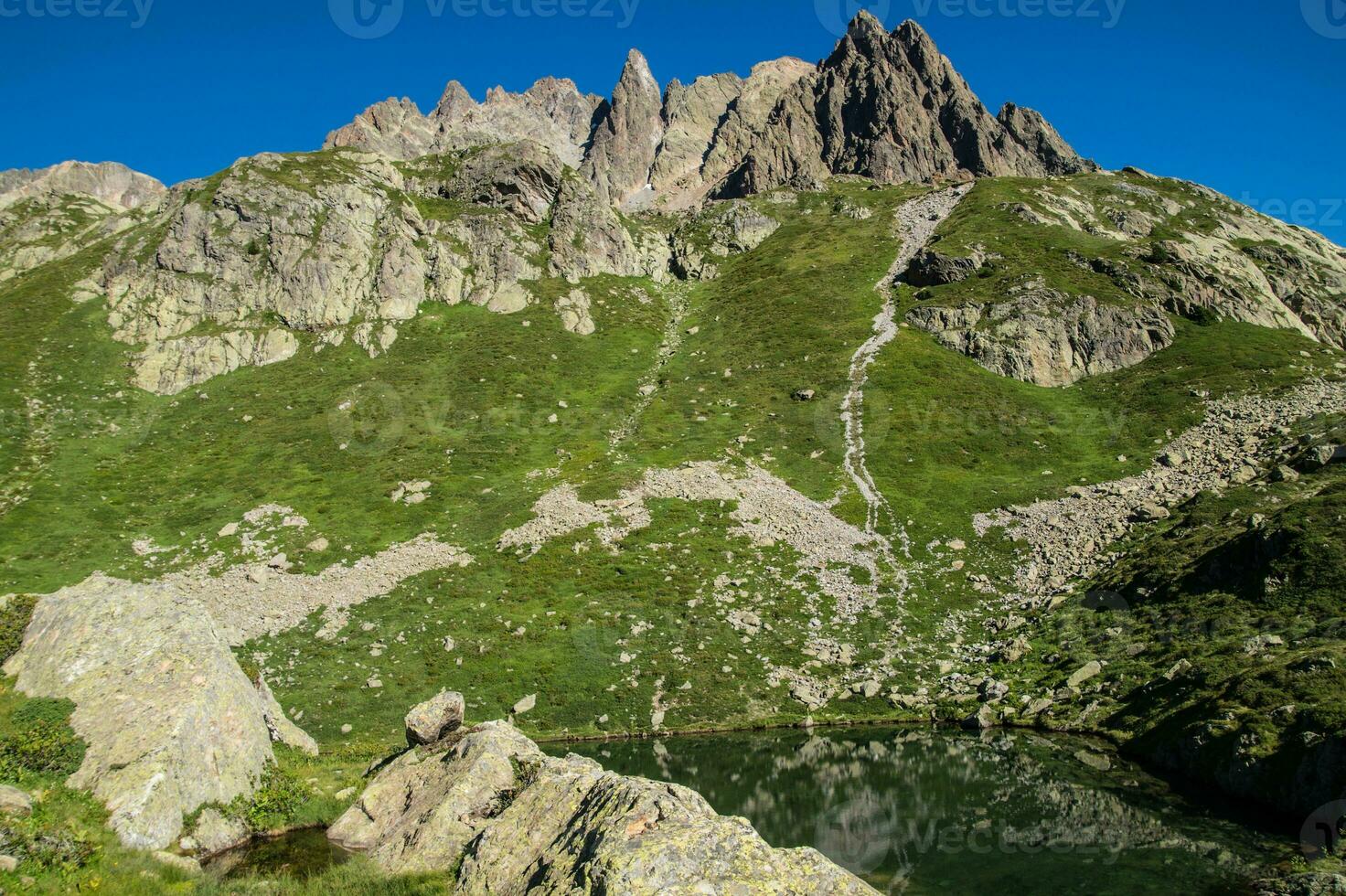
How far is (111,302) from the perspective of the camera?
9756 centimetres

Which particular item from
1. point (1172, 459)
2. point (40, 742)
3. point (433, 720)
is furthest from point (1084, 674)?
point (40, 742)

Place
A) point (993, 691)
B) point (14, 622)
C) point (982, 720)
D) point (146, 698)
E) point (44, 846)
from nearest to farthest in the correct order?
point (44, 846)
point (146, 698)
point (14, 622)
point (982, 720)
point (993, 691)

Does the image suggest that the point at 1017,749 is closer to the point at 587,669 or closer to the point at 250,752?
the point at 587,669

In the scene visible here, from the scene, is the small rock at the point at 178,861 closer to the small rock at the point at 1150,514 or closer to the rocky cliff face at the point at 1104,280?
the small rock at the point at 1150,514

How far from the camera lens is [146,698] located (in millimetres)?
21094

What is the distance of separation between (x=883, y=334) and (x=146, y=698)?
96399 mm

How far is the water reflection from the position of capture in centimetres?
2125

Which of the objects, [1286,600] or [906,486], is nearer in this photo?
[1286,600]

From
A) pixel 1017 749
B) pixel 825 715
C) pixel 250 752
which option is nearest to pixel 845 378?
pixel 825 715

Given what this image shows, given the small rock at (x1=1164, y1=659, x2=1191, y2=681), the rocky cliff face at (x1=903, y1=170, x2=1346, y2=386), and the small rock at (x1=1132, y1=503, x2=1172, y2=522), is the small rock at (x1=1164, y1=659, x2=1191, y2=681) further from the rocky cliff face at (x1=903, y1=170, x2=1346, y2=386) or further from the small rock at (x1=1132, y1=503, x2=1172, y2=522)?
the rocky cliff face at (x1=903, y1=170, x2=1346, y2=386)

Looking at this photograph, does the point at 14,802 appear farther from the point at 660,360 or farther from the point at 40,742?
the point at 660,360

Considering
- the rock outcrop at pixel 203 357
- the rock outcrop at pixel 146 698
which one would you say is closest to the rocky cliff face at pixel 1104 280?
the rock outcrop at pixel 146 698

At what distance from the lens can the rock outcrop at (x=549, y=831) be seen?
12375mm

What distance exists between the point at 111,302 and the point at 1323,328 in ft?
579
